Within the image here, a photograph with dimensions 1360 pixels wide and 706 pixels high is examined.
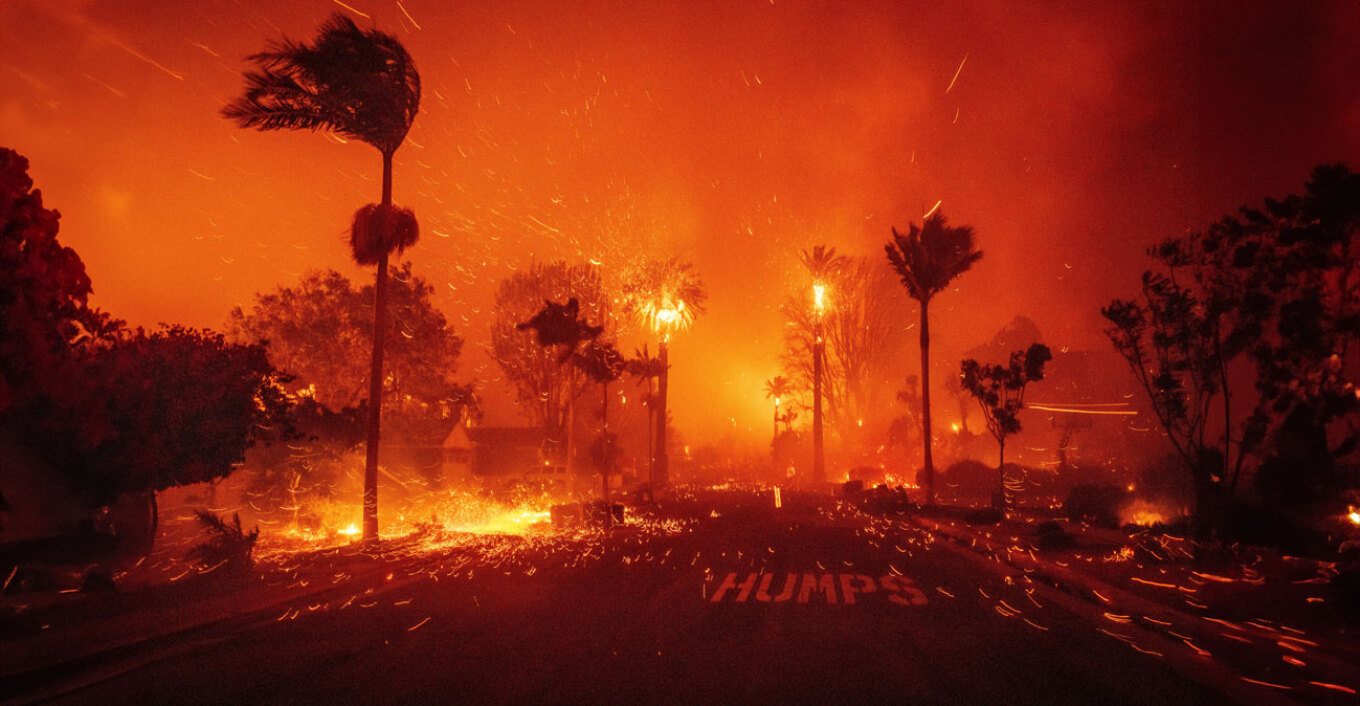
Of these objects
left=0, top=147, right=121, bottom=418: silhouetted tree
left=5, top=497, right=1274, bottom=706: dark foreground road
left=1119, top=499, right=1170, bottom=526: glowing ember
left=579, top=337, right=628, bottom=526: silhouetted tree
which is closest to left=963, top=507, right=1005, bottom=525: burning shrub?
left=1119, top=499, right=1170, bottom=526: glowing ember

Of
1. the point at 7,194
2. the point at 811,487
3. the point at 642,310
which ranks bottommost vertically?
the point at 811,487

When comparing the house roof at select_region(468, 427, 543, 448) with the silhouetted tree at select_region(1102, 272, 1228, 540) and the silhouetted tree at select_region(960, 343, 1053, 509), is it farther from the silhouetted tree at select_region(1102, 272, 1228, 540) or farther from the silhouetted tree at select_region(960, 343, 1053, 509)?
the silhouetted tree at select_region(1102, 272, 1228, 540)

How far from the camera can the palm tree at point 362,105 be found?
19359 mm

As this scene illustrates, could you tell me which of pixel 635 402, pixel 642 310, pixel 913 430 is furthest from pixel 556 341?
pixel 913 430

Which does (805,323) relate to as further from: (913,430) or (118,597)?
(118,597)

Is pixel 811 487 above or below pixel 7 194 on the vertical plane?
below

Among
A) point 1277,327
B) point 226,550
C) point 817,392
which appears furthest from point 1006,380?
point 817,392

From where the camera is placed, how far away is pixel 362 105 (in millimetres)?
19984

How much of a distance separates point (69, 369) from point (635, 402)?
75.0m

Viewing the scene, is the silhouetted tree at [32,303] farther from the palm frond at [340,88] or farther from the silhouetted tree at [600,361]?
the silhouetted tree at [600,361]

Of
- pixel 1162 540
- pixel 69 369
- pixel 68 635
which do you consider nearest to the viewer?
pixel 68 635

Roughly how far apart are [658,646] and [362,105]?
1616 centimetres

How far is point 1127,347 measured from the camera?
19.8 metres

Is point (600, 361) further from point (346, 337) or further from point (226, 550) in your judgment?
point (226, 550)
